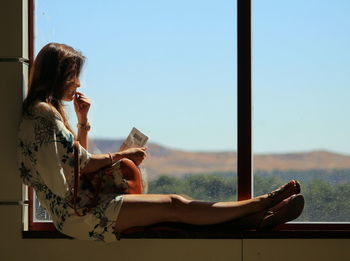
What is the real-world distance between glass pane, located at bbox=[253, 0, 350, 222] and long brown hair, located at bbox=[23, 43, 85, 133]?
1.05 metres

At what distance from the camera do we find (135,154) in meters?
4.24

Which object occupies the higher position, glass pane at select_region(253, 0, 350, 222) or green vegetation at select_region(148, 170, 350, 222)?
glass pane at select_region(253, 0, 350, 222)

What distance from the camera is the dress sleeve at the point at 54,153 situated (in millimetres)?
4000

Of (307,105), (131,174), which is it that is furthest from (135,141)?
(307,105)

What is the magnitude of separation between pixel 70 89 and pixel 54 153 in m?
0.39

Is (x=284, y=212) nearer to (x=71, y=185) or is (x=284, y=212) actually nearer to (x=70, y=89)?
(x=71, y=185)

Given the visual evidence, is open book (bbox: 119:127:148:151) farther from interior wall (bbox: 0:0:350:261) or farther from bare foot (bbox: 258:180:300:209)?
bare foot (bbox: 258:180:300:209)

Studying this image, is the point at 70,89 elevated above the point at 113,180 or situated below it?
above

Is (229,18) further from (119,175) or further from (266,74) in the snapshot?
(119,175)

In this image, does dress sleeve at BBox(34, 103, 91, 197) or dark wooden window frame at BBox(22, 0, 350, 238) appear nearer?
dress sleeve at BBox(34, 103, 91, 197)

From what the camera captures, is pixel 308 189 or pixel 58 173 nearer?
pixel 58 173

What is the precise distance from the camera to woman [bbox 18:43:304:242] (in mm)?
4039

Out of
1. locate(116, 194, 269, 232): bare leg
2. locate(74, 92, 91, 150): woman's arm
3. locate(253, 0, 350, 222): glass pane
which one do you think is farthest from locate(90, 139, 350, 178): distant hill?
locate(116, 194, 269, 232): bare leg
